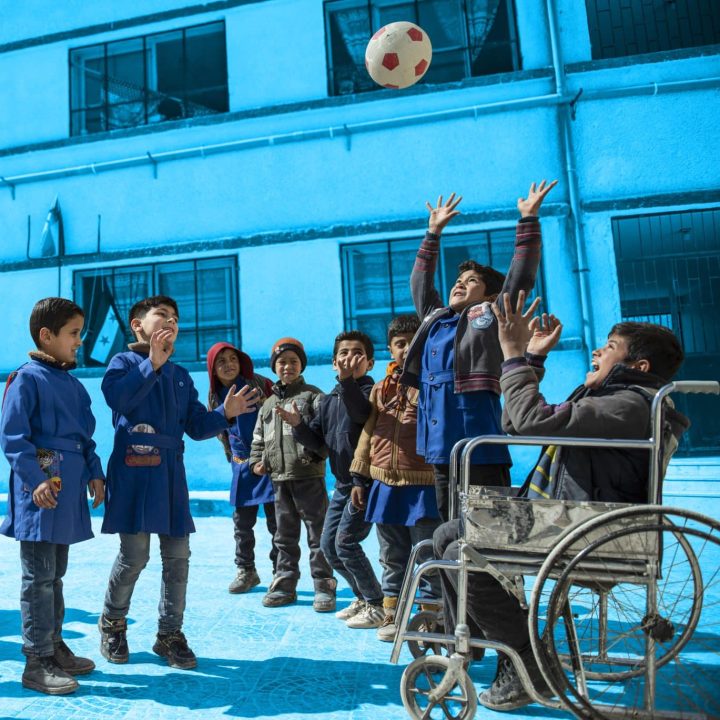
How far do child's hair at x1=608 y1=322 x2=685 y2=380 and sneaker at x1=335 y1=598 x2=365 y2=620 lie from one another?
6.93ft

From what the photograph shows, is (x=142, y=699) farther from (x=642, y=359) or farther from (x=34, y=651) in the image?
(x=642, y=359)

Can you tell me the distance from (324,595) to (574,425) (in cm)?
226

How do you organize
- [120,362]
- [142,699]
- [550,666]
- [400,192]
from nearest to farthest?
1. [550,666]
2. [142,699]
3. [120,362]
4. [400,192]

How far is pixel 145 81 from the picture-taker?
894cm

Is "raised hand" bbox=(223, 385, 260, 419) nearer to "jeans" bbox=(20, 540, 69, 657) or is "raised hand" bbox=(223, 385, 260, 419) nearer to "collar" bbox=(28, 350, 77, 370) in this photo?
"collar" bbox=(28, 350, 77, 370)

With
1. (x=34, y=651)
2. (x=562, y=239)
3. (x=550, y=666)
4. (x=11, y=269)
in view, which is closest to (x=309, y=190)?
(x=562, y=239)

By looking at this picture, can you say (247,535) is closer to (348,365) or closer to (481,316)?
(348,365)

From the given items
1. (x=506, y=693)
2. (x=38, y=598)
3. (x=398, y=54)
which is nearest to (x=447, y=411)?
(x=506, y=693)

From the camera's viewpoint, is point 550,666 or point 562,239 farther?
point 562,239

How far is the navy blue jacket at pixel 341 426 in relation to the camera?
3.84 m

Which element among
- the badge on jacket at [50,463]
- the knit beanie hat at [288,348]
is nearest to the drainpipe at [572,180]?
the knit beanie hat at [288,348]

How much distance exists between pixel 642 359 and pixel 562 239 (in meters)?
4.98

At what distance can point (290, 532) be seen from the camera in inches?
174

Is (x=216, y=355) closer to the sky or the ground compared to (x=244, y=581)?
closer to the sky
